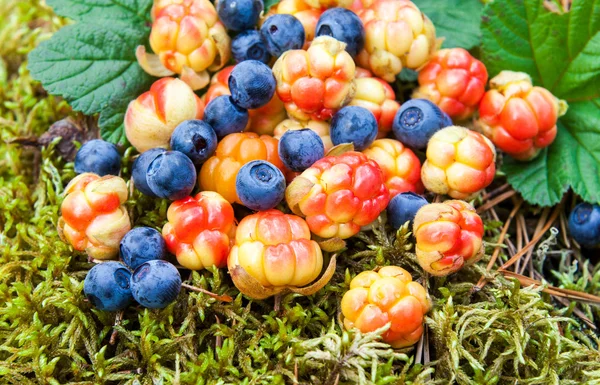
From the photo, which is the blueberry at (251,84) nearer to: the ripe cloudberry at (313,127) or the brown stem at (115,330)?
the ripe cloudberry at (313,127)

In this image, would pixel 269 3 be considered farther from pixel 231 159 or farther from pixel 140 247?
pixel 140 247

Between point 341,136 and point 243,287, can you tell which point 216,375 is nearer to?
point 243,287

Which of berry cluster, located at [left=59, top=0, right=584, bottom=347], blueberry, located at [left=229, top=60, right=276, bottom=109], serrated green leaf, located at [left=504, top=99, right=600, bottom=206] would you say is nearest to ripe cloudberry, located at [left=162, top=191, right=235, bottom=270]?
berry cluster, located at [left=59, top=0, right=584, bottom=347]

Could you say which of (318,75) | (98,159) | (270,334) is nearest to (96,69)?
(98,159)

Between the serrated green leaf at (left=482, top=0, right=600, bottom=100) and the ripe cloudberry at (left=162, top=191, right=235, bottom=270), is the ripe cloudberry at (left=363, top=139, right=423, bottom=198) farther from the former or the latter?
the serrated green leaf at (left=482, top=0, right=600, bottom=100)

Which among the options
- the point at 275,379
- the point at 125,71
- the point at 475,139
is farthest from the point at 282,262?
the point at 125,71

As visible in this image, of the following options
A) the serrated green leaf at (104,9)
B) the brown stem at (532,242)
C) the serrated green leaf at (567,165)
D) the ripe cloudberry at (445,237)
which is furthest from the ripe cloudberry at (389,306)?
the serrated green leaf at (104,9)
